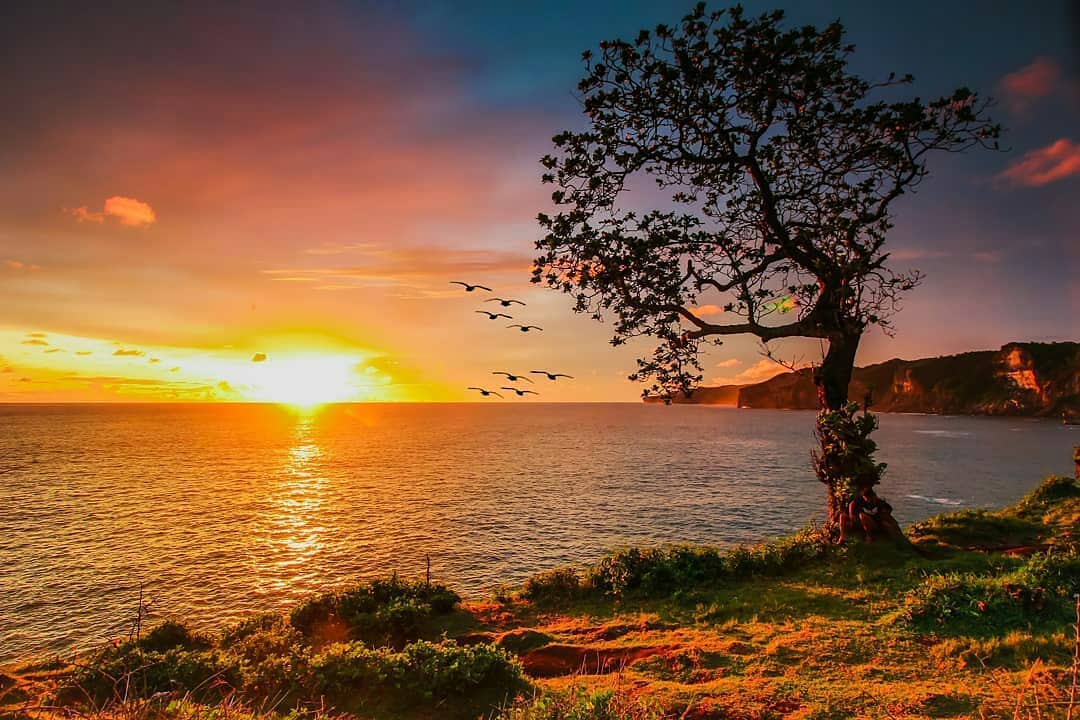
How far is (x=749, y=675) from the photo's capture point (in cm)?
1245

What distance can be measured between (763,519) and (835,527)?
91.4ft

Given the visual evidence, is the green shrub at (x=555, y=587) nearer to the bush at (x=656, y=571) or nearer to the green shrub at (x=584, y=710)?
the bush at (x=656, y=571)

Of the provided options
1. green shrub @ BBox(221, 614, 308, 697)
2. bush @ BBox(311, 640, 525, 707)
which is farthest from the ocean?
bush @ BBox(311, 640, 525, 707)

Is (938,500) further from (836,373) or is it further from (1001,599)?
(1001,599)

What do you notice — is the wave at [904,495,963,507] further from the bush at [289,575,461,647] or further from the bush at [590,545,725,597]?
A: the bush at [289,575,461,647]

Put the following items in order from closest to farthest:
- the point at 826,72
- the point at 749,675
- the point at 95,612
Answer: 1. the point at 749,675
2. the point at 826,72
3. the point at 95,612

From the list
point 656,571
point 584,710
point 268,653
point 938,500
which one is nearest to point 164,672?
point 268,653

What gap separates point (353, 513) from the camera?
55.8 metres

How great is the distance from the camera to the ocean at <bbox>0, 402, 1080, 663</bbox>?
32844mm

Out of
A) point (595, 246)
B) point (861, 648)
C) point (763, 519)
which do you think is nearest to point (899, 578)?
point (861, 648)

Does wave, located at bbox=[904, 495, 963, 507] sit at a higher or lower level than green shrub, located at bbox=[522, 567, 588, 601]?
lower

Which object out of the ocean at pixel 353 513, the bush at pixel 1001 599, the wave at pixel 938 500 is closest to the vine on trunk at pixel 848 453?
the bush at pixel 1001 599

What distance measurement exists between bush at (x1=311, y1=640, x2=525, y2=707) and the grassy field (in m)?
0.04

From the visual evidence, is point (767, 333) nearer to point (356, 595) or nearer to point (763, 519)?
point (356, 595)
